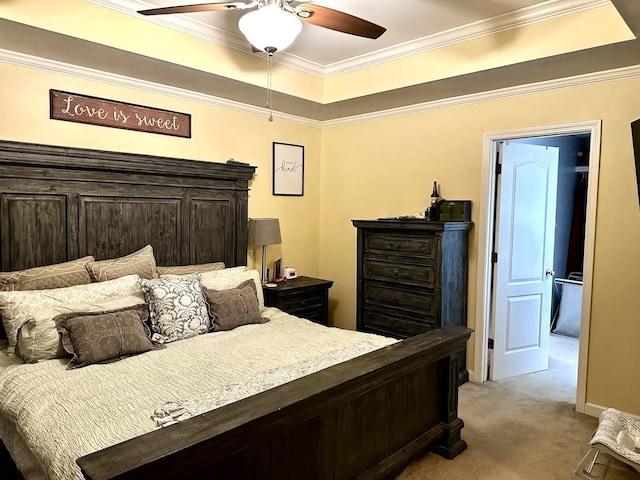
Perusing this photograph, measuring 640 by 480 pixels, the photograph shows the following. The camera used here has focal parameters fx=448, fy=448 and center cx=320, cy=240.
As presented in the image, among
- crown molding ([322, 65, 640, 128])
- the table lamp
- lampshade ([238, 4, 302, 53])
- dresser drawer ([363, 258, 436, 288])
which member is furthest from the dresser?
lampshade ([238, 4, 302, 53])

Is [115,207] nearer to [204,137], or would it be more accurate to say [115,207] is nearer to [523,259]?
[204,137]

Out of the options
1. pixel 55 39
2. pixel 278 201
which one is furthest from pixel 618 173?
pixel 55 39

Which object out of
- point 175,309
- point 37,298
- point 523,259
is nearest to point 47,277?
point 37,298

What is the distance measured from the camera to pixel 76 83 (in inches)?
122

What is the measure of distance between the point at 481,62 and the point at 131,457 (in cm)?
309

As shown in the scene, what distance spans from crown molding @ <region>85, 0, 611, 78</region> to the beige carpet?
2643mm

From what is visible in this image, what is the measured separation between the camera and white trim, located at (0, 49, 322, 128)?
9.36 ft

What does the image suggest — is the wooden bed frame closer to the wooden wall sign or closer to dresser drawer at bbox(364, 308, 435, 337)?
the wooden wall sign

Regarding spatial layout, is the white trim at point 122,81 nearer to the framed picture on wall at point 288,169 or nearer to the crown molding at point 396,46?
the framed picture on wall at point 288,169

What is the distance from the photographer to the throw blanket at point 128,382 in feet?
5.22

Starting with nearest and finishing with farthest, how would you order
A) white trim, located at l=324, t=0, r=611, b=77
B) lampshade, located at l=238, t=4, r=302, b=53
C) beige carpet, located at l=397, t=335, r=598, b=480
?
1. lampshade, located at l=238, t=4, r=302, b=53
2. beige carpet, located at l=397, t=335, r=598, b=480
3. white trim, located at l=324, t=0, r=611, b=77

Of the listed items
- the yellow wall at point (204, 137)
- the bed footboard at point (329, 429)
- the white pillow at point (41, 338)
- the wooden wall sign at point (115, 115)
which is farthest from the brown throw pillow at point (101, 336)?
the wooden wall sign at point (115, 115)

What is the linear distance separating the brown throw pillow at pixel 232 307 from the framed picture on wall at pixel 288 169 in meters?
1.55

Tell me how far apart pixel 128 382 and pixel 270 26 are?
5.83 feet
